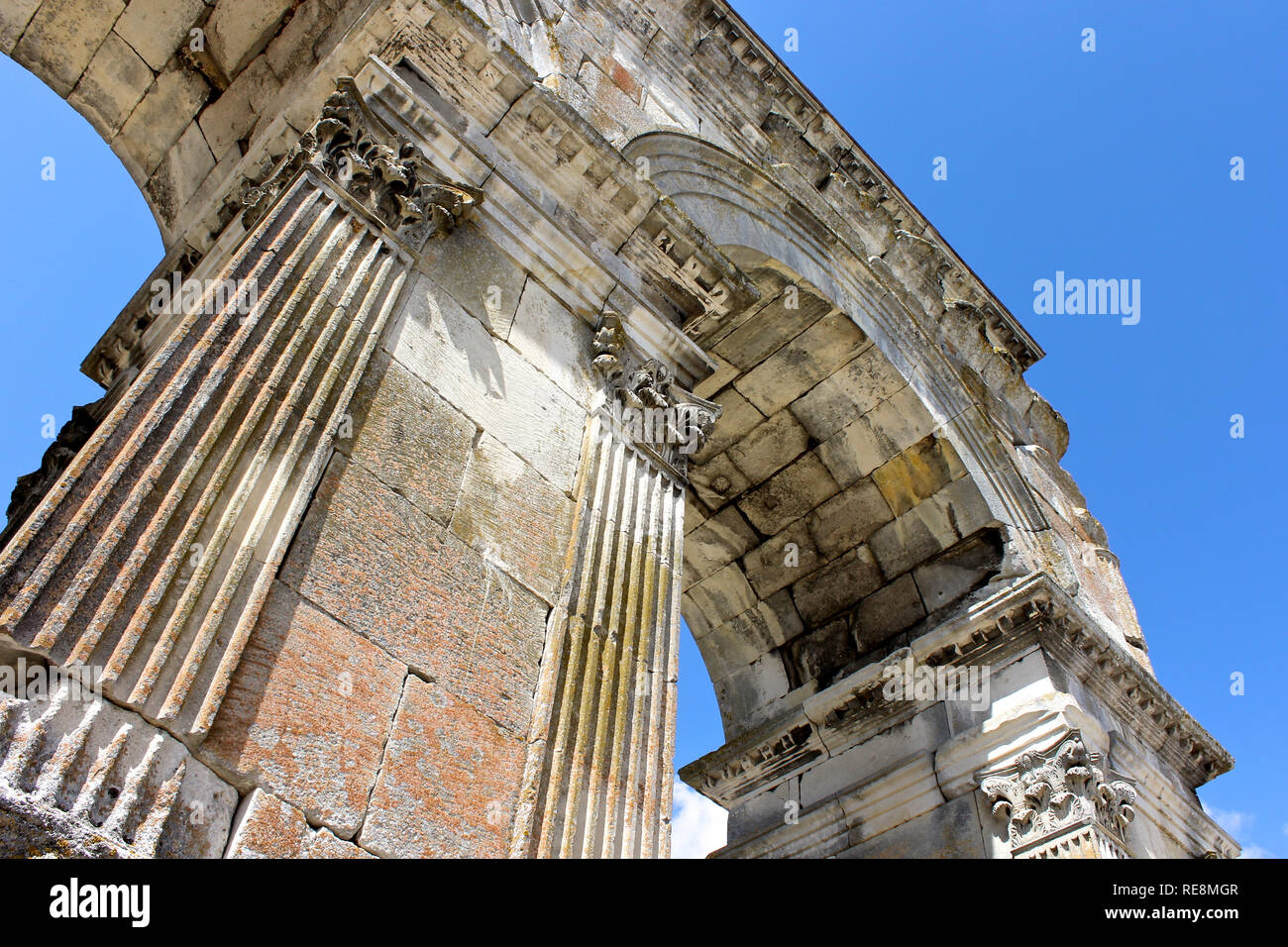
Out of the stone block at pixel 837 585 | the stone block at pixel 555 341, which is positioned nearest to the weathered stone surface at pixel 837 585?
the stone block at pixel 837 585

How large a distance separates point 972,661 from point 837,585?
1.57m

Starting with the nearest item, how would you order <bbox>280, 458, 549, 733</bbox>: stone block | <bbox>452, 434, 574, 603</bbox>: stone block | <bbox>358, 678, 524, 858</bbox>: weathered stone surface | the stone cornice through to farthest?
1. <bbox>358, 678, 524, 858</bbox>: weathered stone surface
2. <bbox>280, 458, 549, 733</bbox>: stone block
3. <bbox>452, 434, 574, 603</bbox>: stone block
4. the stone cornice

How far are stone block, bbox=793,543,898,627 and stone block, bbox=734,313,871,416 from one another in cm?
144

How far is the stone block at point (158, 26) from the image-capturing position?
5559 millimetres

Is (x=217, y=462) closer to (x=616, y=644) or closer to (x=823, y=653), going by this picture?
(x=616, y=644)

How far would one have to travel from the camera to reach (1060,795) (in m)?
5.57

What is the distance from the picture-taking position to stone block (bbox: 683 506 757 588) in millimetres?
8672

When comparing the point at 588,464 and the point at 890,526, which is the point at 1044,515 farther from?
the point at 588,464

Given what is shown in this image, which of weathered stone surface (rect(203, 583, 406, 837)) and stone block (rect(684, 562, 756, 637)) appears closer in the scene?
weathered stone surface (rect(203, 583, 406, 837))

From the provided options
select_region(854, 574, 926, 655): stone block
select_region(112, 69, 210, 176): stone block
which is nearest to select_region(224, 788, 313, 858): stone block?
select_region(112, 69, 210, 176): stone block

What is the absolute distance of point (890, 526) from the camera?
817cm

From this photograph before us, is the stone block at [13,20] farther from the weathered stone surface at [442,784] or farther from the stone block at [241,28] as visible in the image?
the weathered stone surface at [442,784]

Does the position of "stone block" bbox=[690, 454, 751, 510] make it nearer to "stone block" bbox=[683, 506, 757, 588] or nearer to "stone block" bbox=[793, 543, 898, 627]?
"stone block" bbox=[683, 506, 757, 588]

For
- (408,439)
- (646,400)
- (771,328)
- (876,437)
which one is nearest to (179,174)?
(646,400)
